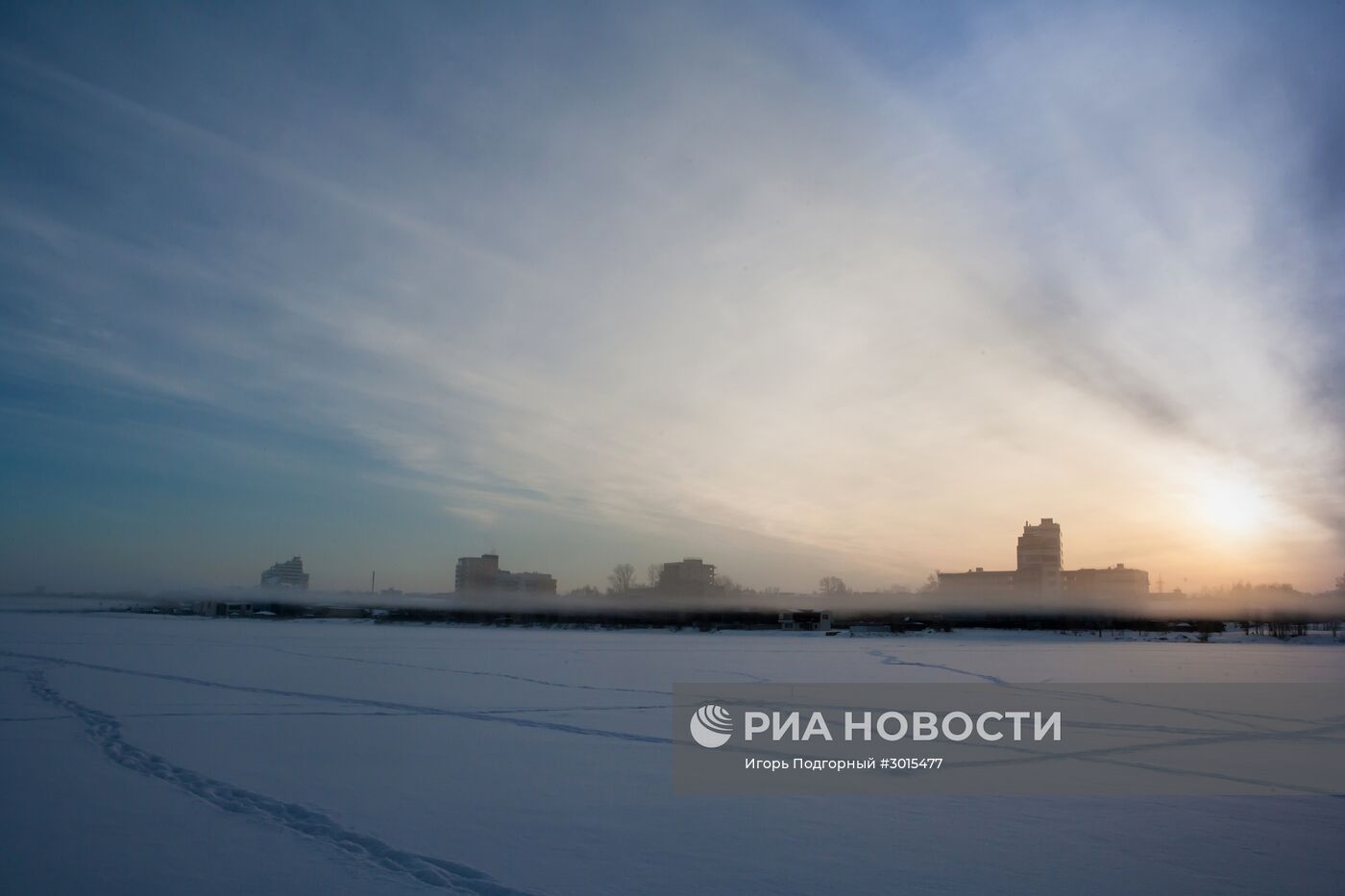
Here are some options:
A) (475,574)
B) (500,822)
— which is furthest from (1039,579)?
(500,822)

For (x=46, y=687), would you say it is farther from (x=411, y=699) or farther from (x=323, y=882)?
(x=323, y=882)

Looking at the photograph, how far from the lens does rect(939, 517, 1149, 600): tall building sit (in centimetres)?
16225

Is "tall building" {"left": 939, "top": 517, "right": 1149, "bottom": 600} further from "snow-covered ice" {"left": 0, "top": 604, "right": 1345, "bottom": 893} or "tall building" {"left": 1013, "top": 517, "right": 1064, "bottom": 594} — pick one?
"snow-covered ice" {"left": 0, "top": 604, "right": 1345, "bottom": 893}

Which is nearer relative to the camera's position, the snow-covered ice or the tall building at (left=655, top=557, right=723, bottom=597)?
the snow-covered ice

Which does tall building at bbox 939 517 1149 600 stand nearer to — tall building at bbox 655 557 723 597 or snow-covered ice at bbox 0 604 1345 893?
tall building at bbox 655 557 723 597

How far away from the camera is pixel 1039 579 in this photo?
163 meters

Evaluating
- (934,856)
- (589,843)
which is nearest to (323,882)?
(589,843)

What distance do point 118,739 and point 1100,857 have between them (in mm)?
11849

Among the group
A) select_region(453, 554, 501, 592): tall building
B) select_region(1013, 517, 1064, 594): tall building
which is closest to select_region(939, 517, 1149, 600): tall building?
select_region(1013, 517, 1064, 594): tall building

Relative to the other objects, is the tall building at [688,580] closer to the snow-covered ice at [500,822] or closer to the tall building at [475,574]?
the tall building at [475,574]

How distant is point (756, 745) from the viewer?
Answer: 11781mm

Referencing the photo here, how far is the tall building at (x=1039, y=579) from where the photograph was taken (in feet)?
532

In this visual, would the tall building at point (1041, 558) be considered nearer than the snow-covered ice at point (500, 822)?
No

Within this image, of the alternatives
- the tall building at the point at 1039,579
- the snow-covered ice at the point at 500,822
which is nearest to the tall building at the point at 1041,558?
the tall building at the point at 1039,579
